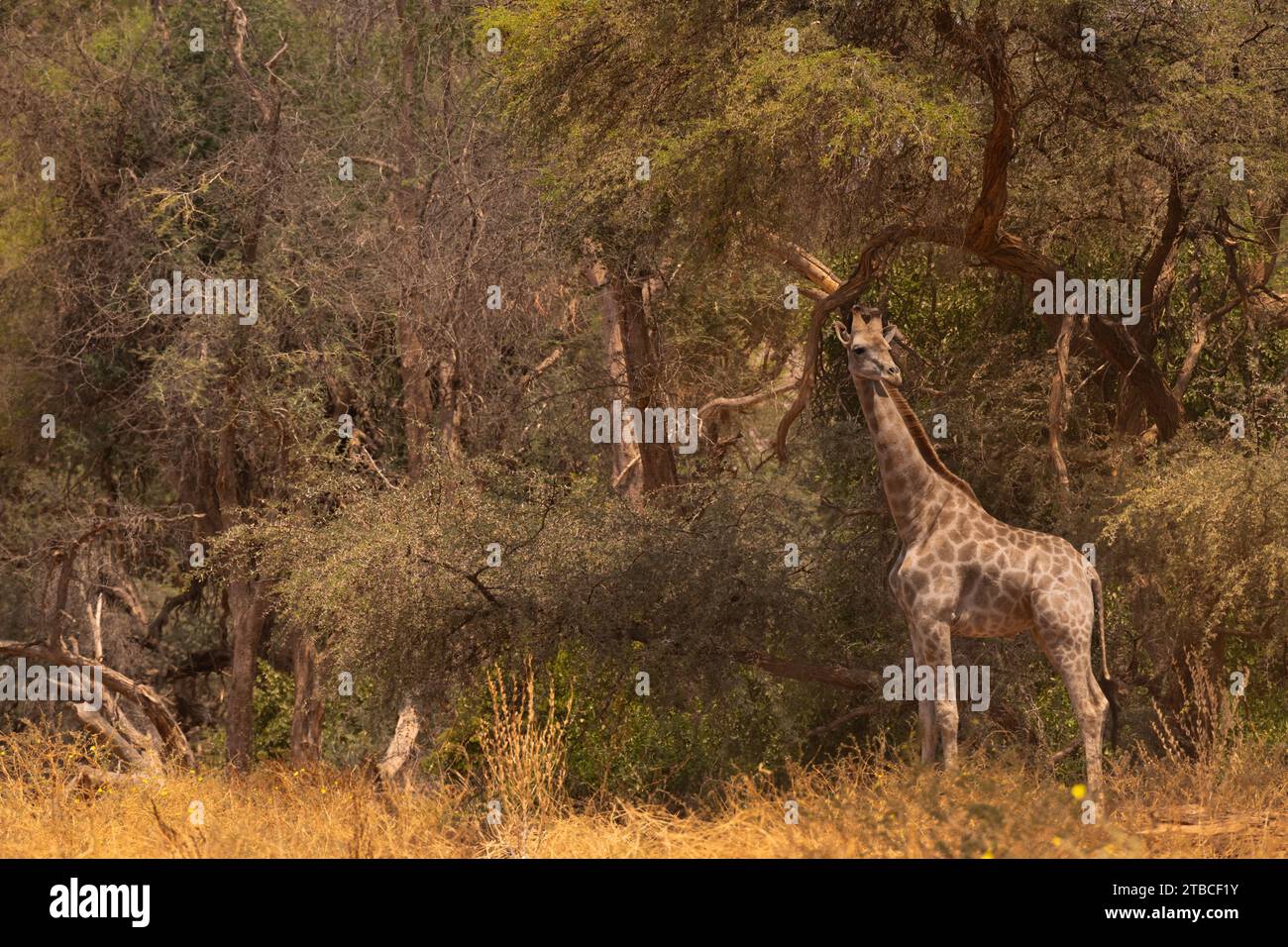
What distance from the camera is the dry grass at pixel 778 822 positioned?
28.4 feet

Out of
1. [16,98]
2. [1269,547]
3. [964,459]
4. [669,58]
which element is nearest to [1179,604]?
[1269,547]

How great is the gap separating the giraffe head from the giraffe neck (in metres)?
0.20

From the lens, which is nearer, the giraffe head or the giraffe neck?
the giraffe head

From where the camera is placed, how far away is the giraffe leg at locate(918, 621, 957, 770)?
10727 millimetres

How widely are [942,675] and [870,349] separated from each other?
2272mm

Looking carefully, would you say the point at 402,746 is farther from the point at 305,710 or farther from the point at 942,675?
the point at 942,675

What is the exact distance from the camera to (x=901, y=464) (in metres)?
11.3

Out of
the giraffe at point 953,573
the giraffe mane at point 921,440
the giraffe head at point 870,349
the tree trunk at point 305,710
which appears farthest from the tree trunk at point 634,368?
the giraffe head at point 870,349

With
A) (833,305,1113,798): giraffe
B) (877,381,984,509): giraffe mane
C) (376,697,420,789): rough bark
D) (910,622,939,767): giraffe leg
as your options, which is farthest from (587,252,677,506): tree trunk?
(910,622,939,767): giraffe leg

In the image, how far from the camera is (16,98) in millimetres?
19969

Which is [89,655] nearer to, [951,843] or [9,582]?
[9,582]

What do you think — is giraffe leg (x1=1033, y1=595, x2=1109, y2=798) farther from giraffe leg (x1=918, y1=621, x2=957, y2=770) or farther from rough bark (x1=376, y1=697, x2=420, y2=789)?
rough bark (x1=376, y1=697, x2=420, y2=789)

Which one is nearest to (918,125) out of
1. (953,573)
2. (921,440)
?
(921,440)

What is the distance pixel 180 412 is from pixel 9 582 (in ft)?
16.6
